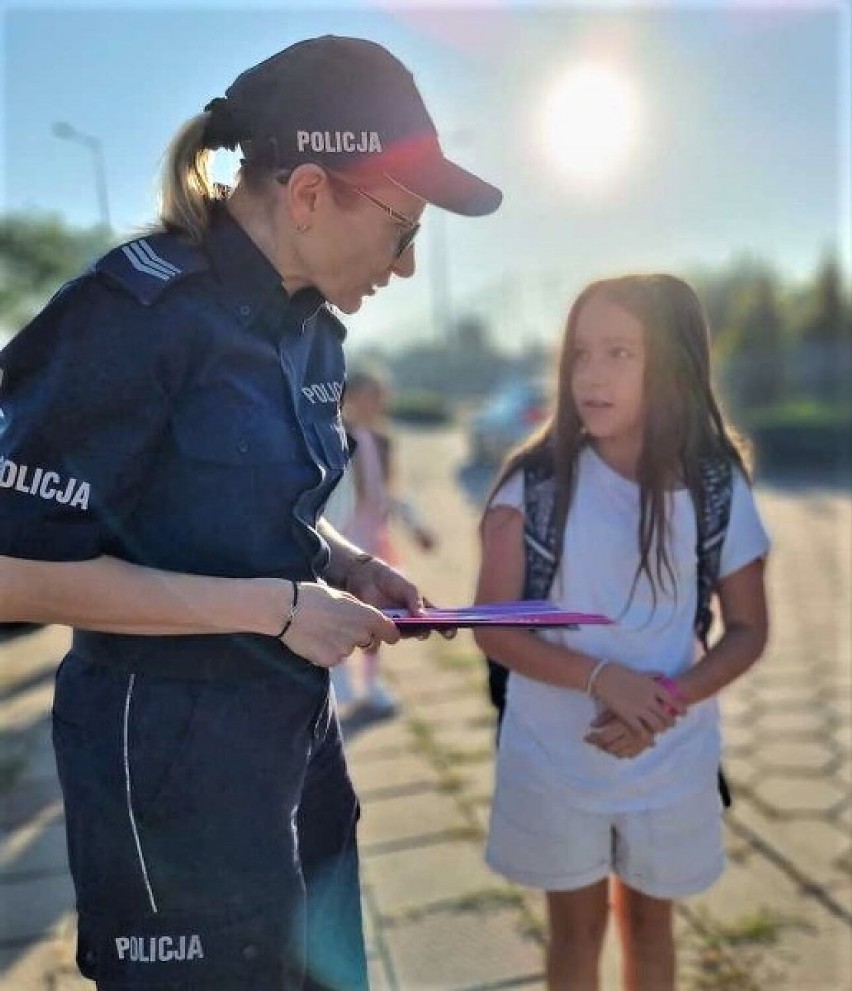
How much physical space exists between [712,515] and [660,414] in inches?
8.7

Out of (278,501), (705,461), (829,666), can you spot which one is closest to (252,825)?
(278,501)

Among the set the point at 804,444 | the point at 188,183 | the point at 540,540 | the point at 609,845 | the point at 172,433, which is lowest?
the point at 804,444

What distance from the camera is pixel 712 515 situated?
6.89 feet

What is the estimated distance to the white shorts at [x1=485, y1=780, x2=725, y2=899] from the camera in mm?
2078

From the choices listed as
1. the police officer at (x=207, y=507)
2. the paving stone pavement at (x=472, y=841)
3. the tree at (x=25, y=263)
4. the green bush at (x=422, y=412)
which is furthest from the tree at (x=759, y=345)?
the police officer at (x=207, y=507)

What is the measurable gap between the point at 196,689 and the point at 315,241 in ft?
1.92

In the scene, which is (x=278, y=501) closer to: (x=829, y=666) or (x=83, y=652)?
(x=83, y=652)

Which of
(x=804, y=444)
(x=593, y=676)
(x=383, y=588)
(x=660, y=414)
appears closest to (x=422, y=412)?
(x=804, y=444)

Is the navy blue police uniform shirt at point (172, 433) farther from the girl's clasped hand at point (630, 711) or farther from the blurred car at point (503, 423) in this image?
the blurred car at point (503, 423)

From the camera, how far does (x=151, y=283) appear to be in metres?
1.27

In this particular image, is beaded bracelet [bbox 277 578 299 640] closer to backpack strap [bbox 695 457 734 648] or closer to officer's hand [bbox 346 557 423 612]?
officer's hand [bbox 346 557 423 612]

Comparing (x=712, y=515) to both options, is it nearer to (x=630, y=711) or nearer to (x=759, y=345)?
(x=630, y=711)

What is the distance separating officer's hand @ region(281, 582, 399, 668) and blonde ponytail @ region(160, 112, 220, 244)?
0.49 metres

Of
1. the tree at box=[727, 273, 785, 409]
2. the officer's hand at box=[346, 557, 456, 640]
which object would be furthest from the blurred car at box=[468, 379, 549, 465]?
the officer's hand at box=[346, 557, 456, 640]
